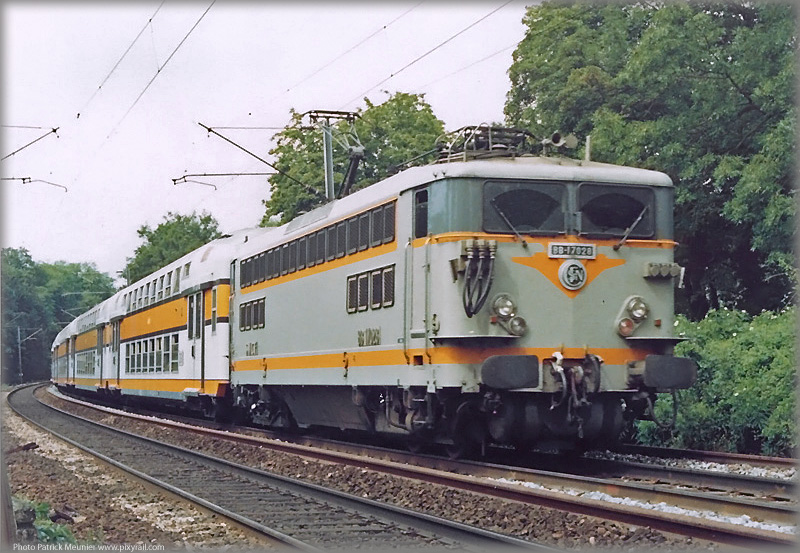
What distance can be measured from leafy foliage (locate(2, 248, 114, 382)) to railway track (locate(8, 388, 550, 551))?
70900 millimetres

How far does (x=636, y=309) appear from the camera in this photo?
13.3 m

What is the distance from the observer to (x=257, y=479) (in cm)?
1406

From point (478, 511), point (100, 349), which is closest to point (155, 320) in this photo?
point (100, 349)

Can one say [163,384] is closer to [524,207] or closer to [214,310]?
[214,310]

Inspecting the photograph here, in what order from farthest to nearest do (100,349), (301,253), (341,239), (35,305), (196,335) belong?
(35,305) < (100,349) < (196,335) < (301,253) < (341,239)

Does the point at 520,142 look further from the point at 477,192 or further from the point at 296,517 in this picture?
the point at 296,517

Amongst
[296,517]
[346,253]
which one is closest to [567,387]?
[296,517]

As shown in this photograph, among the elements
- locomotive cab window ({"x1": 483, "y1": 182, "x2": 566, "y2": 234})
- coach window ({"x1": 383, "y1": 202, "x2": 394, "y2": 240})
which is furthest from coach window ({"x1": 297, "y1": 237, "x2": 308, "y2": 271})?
locomotive cab window ({"x1": 483, "y1": 182, "x2": 566, "y2": 234})

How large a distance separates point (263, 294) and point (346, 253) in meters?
4.53

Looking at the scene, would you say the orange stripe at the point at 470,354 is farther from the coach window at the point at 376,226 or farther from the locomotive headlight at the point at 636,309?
the coach window at the point at 376,226

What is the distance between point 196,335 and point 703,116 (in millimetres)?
11988

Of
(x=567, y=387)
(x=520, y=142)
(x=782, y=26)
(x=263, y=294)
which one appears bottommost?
(x=567, y=387)

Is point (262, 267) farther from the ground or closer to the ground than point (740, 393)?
farther from the ground

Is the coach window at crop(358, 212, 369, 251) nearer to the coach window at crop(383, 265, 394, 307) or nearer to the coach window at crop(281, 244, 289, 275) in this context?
the coach window at crop(383, 265, 394, 307)
